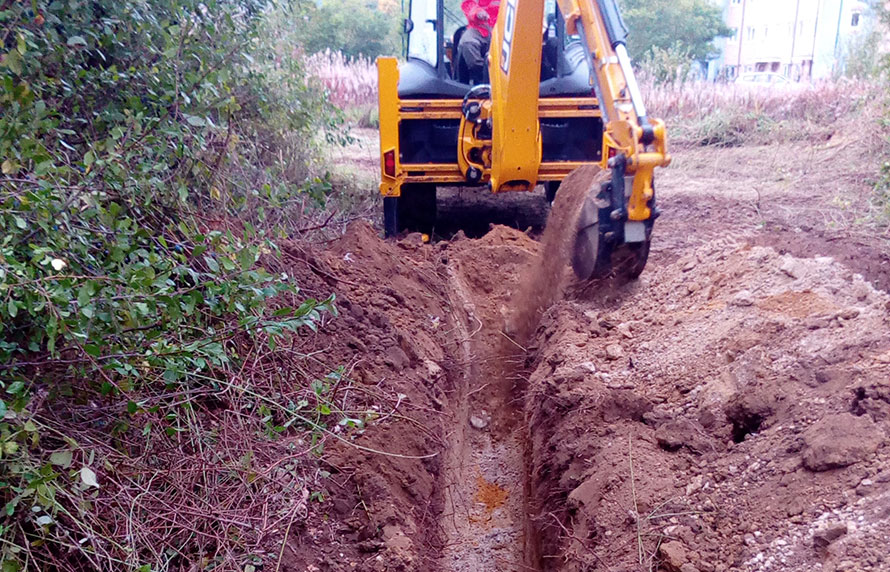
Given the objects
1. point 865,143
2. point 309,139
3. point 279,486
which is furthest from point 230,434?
point 865,143

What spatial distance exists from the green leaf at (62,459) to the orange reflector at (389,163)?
16.3ft

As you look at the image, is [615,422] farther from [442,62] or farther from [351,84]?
[351,84]

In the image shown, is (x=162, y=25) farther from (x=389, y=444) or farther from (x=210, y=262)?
(x=389, y=444)

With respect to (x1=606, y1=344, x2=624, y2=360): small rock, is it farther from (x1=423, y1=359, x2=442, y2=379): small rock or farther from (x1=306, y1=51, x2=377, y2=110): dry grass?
(x1=306, y1=51, x2=377, y2=110): dry grass

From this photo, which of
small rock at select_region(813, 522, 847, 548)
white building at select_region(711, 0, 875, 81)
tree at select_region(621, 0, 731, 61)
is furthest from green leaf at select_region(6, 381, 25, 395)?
white building at select_region(711, 0, 875, 81)

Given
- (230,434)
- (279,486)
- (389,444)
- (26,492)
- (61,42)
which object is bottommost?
(389,444)

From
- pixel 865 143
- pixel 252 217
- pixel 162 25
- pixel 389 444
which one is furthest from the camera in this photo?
pixel 865 143

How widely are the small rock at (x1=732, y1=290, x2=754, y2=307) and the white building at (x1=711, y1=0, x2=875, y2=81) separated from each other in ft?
81.8

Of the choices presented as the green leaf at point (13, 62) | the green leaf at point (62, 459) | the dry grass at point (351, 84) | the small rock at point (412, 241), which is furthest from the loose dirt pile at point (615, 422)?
the dry grass at point (351, 84)

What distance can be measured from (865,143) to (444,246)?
7016 mm

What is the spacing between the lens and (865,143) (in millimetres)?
10023

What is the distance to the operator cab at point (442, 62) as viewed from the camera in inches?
277

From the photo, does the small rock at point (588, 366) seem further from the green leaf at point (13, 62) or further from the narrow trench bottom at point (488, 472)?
the green leaf at point (13, 62)

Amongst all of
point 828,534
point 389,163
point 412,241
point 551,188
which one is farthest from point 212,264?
point 551,188
